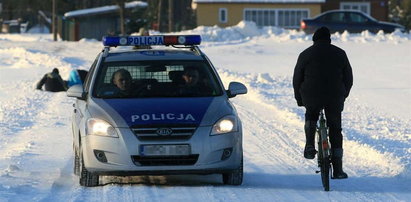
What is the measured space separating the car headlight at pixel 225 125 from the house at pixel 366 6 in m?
49.5

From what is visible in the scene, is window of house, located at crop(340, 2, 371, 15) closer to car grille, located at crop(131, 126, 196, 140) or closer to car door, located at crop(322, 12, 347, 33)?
car door, located at crop(322, 12, 347, 33)

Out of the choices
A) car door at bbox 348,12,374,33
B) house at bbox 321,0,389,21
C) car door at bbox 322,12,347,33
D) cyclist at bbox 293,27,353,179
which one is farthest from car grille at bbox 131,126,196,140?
house at bbox 321,0,389,21

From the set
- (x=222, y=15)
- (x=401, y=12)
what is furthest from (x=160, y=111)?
(x=401, y=12)

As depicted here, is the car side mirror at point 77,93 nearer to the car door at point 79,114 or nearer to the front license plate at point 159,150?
the car door at point 79,114

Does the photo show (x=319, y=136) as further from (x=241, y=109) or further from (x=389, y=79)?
(x=389, y=79)

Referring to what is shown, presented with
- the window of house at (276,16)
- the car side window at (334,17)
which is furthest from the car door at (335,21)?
the window of house at (276,16)

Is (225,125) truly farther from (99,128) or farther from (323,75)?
(99,128)

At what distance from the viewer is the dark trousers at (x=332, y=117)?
9500mm

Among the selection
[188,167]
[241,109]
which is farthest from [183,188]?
[241,109]

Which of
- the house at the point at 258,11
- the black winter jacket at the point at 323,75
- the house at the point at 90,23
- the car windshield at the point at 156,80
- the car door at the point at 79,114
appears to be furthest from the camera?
the house at the point at 90,23

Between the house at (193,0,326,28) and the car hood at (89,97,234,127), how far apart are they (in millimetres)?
47246

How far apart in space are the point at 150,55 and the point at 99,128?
1749 millimetres

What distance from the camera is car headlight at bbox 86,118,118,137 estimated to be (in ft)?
30.4

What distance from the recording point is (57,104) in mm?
20125
